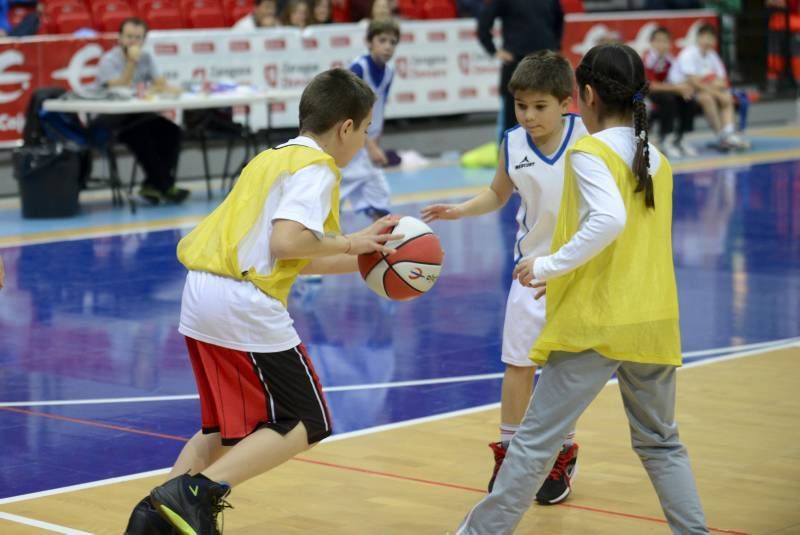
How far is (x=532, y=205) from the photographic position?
5.77 metres

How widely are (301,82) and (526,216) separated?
12.6 meters

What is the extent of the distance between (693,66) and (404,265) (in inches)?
611

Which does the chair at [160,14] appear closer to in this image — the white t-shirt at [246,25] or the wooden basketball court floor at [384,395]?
the white t-shirt at [246,25]

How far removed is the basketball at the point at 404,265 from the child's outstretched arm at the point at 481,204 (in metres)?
0.45

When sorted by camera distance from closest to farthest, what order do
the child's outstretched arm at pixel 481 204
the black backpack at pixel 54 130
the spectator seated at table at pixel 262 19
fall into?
the child's outstretched arm at pixel 481 204 < the black backpack at pixel 54 130 < the spectator seated at table at pixel 262 19

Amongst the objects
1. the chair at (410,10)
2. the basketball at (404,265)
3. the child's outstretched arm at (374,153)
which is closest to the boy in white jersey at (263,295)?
the basketball at (404,265)

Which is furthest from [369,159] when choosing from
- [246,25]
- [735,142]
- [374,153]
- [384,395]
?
[735,142]

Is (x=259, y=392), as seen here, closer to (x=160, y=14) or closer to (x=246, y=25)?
(x=246, y=25)

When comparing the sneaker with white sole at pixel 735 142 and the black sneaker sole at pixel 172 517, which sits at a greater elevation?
the black sneaker sole at pixel 172 517

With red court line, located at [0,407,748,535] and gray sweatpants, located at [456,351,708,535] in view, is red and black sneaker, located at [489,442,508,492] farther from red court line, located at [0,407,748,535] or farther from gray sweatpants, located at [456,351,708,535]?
gray sweatpants, located at [456,351,708,535]

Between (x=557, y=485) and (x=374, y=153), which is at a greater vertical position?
(x=374, y=153)

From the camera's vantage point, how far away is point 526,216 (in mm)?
5816

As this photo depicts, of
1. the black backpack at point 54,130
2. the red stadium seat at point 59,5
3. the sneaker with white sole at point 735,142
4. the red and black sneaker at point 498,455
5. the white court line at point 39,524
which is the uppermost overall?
the red stadium seat at point 59,5

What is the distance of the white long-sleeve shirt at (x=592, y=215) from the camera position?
4.50 m
